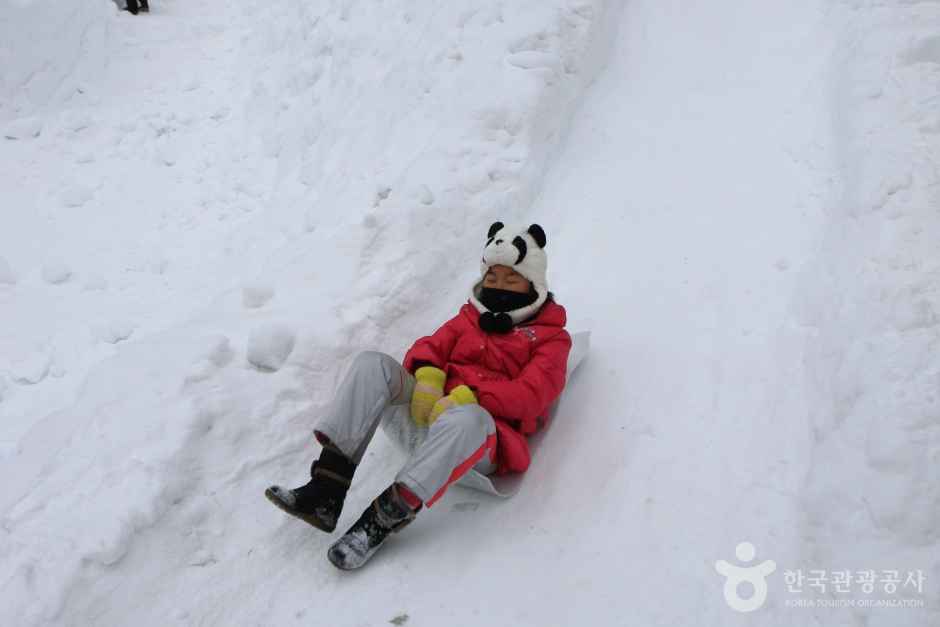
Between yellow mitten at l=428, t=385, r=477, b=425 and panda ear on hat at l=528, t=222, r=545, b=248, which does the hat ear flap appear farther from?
yellow mitten at l=428, t=385, r=477, b=425

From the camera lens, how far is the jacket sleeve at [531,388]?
8.55 ft

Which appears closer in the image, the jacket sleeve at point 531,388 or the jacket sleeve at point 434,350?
the jacket sleeve at point 531,388

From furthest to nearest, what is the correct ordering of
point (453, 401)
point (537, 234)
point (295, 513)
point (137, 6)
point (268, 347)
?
point (137, 6) → point (268, 347) → point (537, 234) → point (453, 401) → point (295, 513)

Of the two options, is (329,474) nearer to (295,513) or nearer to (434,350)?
(295,513)

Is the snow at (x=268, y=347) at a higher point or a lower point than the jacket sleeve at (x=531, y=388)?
lower

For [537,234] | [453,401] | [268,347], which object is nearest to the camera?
[453,401]

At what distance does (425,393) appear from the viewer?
8.87 ft

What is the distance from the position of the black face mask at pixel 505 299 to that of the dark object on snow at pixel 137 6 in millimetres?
8286

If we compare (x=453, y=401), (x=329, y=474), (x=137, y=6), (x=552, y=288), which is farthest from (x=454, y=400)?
(x=137, y=6)

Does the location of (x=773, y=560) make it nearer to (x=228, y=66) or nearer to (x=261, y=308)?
(x=261, y=308)

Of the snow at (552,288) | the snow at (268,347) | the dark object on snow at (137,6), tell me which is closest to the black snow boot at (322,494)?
the snow at (552,288)

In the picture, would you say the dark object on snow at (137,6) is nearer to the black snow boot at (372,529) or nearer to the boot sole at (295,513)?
the boot sole at (295,513)

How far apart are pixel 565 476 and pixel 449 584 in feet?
2.10

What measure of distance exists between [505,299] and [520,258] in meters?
0.19
